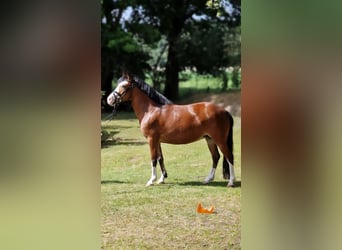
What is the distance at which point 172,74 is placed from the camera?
2488 mm

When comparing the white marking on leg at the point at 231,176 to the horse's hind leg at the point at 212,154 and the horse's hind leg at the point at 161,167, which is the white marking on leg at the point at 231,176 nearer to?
the horse's hind leg at the point at 212,154

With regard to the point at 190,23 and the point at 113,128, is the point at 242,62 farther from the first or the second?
the point at 113,128

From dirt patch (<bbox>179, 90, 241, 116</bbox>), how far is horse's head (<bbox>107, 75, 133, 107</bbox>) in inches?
10.6

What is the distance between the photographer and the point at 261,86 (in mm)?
2105

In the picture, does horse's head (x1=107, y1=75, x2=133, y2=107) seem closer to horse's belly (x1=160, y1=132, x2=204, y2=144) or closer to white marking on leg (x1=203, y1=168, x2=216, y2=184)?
horse's belly (x1=160, y1=132, x2=204, y2=144)

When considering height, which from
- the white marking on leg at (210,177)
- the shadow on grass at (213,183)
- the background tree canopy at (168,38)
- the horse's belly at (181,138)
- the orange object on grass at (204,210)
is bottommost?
the orange object on grass at (204,210)

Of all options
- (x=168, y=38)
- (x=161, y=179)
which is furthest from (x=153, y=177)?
(x=168, y=38)

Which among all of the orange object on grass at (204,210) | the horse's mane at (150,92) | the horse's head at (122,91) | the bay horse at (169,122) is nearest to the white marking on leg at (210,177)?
the bay horse at (169,122)

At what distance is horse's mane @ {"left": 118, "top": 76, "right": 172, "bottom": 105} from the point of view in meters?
2.44

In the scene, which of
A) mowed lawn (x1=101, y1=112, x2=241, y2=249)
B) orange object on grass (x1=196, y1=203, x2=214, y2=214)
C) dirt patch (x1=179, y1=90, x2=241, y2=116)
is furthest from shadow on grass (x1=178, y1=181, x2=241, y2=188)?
dirt patch (x1=179, y1=90, x2=241, y2=116)

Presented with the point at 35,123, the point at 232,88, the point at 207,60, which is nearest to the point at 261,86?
the point at 232,88

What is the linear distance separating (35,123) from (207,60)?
93 centimetres

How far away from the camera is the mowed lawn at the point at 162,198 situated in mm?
2352

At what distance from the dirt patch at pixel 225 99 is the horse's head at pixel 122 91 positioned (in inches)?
10.6
